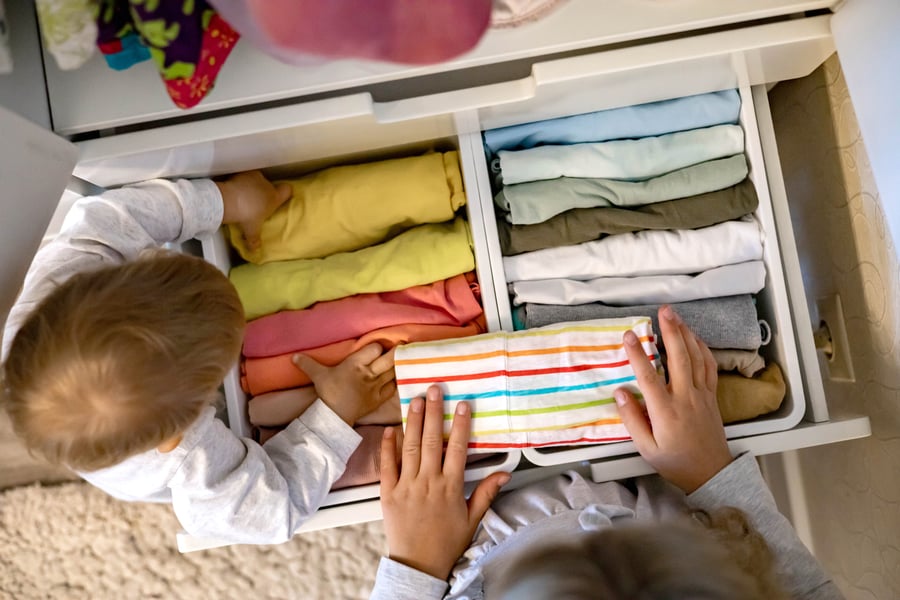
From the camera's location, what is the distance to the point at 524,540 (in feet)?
2.49

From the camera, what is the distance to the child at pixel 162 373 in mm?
568

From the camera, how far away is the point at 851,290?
0.86 m

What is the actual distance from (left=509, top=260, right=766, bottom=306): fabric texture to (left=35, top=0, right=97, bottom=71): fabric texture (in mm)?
491

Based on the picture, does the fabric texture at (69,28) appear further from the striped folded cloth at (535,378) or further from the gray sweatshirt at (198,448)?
the striped folded cloth at (535,378)

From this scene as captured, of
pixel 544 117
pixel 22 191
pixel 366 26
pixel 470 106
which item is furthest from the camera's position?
pixel 544 117

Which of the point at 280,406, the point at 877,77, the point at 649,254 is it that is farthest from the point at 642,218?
the point at 280,406

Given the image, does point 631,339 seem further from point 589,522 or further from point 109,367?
point 109,367

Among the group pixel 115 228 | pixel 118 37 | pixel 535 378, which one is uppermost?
pixel 118 37

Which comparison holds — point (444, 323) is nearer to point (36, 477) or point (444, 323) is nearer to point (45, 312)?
point (45, 312)

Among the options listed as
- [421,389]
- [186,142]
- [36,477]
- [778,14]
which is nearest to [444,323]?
[421,389]

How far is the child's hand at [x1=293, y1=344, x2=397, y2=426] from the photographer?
791 mm

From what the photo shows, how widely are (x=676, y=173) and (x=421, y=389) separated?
0.38 m

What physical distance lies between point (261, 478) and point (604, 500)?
1.29 ft

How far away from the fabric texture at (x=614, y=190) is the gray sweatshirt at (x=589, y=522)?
1.02 ft
